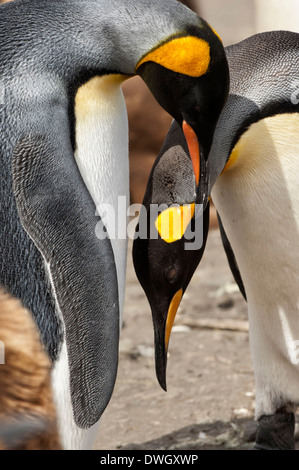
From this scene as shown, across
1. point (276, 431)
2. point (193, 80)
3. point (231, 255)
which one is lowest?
point (276, 431)

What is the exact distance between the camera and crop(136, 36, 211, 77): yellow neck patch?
1537 mm

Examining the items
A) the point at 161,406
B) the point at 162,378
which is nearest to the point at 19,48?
the point at 162,378

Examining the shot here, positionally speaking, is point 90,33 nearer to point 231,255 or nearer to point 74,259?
point 74,259

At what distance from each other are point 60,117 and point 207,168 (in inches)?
12.8

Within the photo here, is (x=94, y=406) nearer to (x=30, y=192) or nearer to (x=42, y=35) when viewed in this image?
(x=30, y=192)

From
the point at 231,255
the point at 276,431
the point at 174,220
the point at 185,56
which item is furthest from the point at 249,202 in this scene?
the point at 276,431

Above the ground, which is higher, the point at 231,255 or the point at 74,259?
the point at 74,259

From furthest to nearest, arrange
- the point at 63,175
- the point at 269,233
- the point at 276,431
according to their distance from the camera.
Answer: the point at 276,431
the point at 269,233
the point at 63,175

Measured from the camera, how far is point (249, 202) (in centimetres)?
193

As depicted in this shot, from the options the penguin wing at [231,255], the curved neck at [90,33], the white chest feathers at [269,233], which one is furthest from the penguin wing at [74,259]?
the penguin wing at [231,255]

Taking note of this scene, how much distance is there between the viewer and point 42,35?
159 centimetres

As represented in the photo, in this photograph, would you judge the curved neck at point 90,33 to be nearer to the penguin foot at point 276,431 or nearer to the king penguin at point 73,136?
the king penguin at point 73,136

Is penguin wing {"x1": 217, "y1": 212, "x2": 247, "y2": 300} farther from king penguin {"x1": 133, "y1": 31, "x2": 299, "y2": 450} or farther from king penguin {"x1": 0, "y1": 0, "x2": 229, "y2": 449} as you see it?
king penguin {"x1": 0, "y1": 0, "x2": 229, "y2": 449}

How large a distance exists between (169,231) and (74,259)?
0.27 metres
